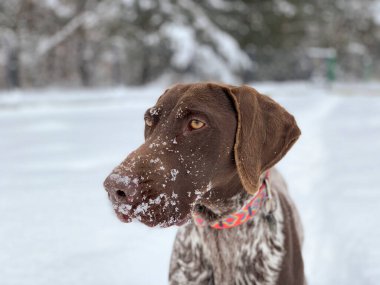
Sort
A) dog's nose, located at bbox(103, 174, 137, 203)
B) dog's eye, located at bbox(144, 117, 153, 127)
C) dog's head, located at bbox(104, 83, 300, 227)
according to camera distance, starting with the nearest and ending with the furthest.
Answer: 1. dog's nose, located at bbox(103, 174, 137, 203)
2. dog's head, located at bbox(104, 83, 300, 227)
3. dog's eye, located at bbox(144, 117, 153, 127)

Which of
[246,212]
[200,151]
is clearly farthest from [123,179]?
[246,212]

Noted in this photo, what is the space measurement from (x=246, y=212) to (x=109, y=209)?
2.49m

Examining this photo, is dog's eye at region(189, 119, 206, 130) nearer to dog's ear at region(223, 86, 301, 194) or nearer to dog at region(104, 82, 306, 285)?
dog at region(104, 82, 306, 285)

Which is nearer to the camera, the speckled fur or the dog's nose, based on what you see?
the dog's nose

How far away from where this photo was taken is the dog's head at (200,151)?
6.11 feet

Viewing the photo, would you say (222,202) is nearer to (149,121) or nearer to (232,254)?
(232,254)

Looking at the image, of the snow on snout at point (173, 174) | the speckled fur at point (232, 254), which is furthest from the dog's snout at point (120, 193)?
the speckled fur at point (232, 254)

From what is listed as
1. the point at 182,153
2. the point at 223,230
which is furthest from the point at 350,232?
the point at 182,153

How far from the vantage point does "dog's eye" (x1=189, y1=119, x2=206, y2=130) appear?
2086mm

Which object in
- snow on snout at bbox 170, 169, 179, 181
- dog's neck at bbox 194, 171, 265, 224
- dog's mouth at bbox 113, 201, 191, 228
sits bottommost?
dog's mouth at bbox 113, 201, 191, 228

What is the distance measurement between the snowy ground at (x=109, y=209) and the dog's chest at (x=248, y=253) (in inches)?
34.8

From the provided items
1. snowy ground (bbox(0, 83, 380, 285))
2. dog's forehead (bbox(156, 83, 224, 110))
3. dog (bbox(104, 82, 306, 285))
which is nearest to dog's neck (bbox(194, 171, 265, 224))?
dog (bbox(104, 82, 306, 285))

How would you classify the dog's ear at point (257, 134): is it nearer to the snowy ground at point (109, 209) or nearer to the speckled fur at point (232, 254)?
the speckled fur at point (232, 254)

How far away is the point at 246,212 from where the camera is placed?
233cm
